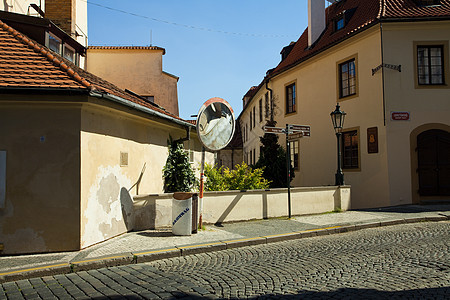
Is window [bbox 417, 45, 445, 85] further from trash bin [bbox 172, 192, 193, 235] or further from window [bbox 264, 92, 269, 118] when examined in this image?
trash bin [bbox 172, 192, 193, 235]

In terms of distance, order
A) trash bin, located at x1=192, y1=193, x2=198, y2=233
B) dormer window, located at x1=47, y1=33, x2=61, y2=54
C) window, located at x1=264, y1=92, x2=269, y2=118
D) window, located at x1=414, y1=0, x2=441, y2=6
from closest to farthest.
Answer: trash bin, located at x1=192, y1=193, x2=198, y2=233 < dormer window, located at x1=47, y1=33, x2=61, y2=54 < window, located at x1=414, y1=0, x2=441, y2=6 < window, located at x1=264, y1=92, x2=269, y2=118

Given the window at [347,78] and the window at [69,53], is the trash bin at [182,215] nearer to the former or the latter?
the window at [69,53]

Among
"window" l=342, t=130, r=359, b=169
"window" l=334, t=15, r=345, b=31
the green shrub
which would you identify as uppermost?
"window" l=334, t=15, r=345, b=31

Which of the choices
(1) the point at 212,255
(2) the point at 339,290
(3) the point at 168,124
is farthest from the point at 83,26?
(2) the point at 339,290

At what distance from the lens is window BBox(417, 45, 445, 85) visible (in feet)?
48.6

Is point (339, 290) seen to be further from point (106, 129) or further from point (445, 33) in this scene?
point (445, 33)

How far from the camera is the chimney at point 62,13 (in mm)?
16766

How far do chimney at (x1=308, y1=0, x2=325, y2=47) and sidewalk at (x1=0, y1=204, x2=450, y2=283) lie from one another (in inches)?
445

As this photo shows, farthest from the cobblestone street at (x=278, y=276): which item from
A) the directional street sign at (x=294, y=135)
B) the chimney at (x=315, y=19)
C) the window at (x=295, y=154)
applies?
the chimney at (x=315, y=19)

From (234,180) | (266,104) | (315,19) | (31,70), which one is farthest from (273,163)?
(31,70)

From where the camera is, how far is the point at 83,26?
64.2 ft

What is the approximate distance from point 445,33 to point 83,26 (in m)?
16.5

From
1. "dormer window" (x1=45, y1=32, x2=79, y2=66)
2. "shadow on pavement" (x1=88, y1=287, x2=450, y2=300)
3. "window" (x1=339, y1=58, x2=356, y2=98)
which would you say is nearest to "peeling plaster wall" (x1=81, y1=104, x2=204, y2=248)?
"shadow on pavement" (x1=88, y1=287, x2=450, y2=300)

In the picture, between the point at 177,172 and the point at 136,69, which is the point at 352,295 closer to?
the point at 177,172
